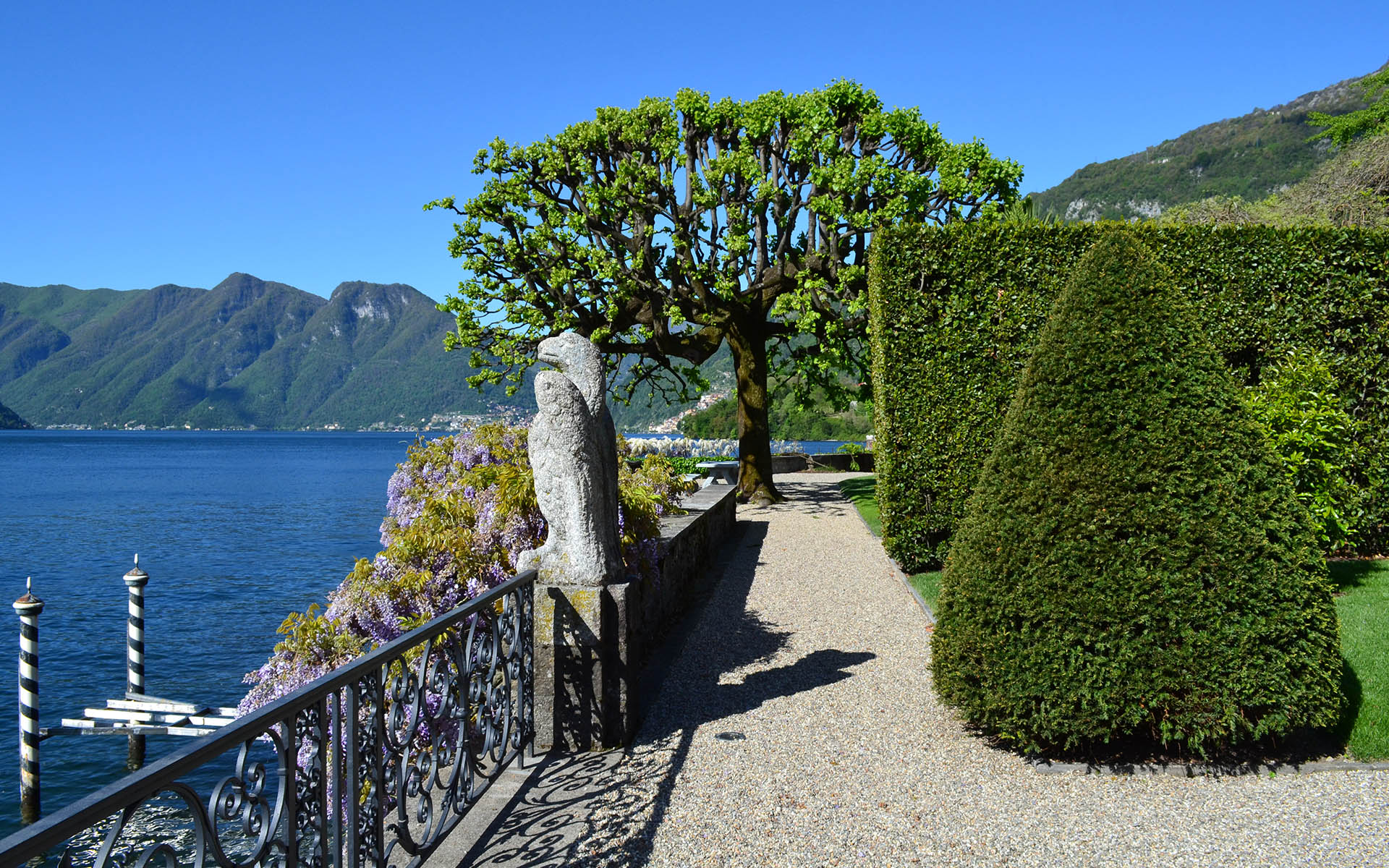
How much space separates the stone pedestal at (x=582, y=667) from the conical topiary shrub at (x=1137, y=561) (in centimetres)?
202

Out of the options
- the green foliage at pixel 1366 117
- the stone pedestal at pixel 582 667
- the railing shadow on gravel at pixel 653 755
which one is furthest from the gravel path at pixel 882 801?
the green foliage at pixel 1366 117

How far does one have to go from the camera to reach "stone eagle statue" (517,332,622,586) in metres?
4.85

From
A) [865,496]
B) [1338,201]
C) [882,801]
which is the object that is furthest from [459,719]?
[1338,201]

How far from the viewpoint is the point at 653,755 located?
4934 mm

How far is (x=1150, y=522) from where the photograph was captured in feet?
14.7

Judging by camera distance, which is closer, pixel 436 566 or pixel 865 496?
pixel 436 566

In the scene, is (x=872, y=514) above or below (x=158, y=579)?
above

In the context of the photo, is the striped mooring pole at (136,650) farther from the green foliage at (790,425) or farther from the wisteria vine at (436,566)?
the green foliage at (790,425)

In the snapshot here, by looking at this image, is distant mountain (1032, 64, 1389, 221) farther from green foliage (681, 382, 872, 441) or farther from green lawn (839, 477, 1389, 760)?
green lawn (839, 477, 1389, 760)

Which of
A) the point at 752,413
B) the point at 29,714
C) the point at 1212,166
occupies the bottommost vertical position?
the point at 29,714

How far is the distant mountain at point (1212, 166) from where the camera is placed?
185 ft

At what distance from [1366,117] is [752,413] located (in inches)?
1001

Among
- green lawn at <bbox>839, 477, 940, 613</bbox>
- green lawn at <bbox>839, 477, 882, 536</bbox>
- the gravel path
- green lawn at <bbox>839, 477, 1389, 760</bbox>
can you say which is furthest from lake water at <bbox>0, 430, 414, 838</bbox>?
green lawn at <bbox>839, 477, 1389, 760</bbox>

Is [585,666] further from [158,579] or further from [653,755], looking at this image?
[158,579]
